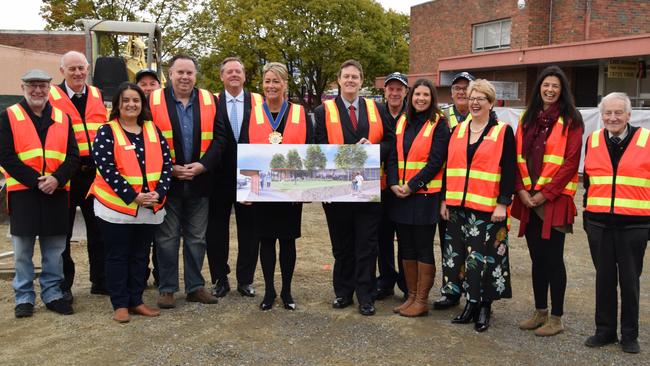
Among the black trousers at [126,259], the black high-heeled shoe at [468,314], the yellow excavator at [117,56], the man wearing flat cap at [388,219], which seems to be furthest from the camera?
the yellow excavator at [117,56]

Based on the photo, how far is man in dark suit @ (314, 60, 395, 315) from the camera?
17.3 feet

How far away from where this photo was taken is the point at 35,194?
511 centimetres

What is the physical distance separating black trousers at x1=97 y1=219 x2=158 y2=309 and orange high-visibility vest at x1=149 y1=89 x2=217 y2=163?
709mm

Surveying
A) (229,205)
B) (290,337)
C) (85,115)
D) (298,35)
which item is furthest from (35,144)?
(298,35)

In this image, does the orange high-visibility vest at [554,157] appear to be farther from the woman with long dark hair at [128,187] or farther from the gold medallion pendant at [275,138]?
the woman with long dark hair at [128,187]

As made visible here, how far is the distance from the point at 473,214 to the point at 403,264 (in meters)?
0.84

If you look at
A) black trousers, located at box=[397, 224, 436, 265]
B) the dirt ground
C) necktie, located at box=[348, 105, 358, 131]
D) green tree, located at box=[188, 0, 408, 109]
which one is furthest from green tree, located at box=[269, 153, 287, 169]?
green tree, located at box=[188, 0, 408, 109]

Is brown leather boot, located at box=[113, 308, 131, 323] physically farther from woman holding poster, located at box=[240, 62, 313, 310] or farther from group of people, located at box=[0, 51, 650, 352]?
woman holding poster, located at box=[240, 62, 313, 310]

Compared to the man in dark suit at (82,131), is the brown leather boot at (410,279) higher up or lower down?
lower down

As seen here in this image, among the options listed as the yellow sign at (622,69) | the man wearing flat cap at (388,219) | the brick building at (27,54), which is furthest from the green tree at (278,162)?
the brick building at (27,54)

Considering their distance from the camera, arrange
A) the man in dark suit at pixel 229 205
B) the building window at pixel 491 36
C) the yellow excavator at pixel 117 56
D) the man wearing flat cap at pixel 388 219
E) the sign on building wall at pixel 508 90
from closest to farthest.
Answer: the man wearing flat cap at pixel 388 219
the man in dark suit at pixel 229 205
the yellow excavator at pixel 117 56
the sign on building wall at pixel 508 90
the building window at pixel 491 36

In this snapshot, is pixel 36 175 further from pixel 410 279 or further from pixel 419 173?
pixel 410 279

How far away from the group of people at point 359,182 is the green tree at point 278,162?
8.8 inches

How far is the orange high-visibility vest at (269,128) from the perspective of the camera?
5301 mm
